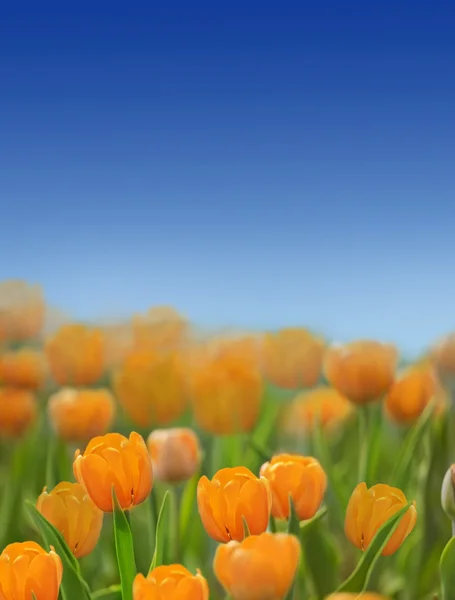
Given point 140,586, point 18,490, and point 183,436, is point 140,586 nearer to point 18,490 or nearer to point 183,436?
point 183,436

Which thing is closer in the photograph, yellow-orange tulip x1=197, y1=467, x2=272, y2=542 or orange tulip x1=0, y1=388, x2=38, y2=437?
yellow-orange tulip x1=197, y1=467, x2=272, y2=542

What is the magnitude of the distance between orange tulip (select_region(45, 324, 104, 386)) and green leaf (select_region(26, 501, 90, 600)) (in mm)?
954

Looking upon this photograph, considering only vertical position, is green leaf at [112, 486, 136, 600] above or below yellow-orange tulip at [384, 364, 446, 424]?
below

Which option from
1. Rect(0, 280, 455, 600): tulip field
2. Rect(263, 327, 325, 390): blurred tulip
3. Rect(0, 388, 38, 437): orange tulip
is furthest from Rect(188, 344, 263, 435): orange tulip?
Rect(0, 388, 38, 437): orange tulip

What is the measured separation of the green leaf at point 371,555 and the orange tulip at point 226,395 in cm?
58

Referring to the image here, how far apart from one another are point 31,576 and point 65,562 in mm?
89

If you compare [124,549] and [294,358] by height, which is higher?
[294,358]

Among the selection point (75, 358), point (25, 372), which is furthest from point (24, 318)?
point (75, 358)

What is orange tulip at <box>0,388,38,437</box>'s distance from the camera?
1822 mm

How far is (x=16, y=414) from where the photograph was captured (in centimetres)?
182

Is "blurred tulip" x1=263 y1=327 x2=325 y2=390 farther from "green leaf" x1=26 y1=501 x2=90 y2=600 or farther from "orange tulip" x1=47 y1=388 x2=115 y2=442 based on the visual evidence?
"green leaf" x1=26 y1=501 x2=90 y2=600

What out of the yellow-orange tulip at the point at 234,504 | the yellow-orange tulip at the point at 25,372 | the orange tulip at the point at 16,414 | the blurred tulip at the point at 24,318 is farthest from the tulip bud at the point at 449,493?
the blurred tulip at the point at 24,318

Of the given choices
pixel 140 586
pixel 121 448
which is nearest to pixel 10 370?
pixel 121 448

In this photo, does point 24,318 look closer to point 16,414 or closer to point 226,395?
point 16,414
